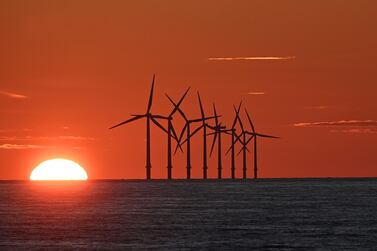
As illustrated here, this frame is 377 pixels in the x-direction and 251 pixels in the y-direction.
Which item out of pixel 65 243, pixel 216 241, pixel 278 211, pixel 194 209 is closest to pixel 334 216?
pixel 278 211

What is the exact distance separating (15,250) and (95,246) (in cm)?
695

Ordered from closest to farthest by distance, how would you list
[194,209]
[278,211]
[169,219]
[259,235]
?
[259,235] < [169,219] < [278,211] < [194,209]

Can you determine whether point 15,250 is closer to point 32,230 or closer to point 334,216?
point 32,230

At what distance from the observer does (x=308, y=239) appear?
8725 centimetres

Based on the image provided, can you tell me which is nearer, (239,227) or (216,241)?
(216,241)

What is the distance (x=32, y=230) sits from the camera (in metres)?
100

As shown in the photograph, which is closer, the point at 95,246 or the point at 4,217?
the point at 95,246

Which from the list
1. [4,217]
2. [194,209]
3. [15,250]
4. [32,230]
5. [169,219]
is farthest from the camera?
[194,209]

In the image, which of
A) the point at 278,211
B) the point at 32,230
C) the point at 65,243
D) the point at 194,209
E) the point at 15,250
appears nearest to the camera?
the point at 15,250

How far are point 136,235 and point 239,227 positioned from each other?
1387cm

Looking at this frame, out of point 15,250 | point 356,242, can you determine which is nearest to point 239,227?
point 356,242

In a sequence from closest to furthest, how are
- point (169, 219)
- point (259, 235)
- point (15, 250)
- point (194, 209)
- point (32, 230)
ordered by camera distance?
point (15, 250)
point (259, 235)
point (32, 230)
point (169, 219)
point (194, 209)

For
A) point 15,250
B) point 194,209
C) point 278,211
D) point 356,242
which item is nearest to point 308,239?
point 356,242

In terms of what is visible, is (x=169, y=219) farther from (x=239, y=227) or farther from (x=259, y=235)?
(x=259, y=235)
